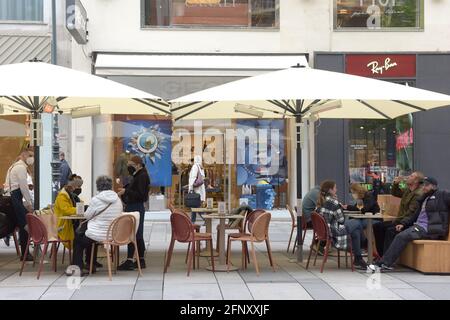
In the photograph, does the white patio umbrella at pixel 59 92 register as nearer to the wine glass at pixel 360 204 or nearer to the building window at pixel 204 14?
the wine glass at pixel 360 204

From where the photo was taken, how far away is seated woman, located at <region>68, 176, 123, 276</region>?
27.9ft

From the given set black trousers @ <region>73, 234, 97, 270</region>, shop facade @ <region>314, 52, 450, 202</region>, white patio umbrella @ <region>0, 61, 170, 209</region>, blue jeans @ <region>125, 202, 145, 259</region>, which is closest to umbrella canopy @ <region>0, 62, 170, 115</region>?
white patio umbrella @ <region>0, 61, 170, 209</region>

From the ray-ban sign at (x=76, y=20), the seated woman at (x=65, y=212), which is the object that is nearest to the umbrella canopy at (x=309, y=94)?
the seated woman at (x=65, y=212)

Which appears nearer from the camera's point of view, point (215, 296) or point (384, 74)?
point (215, 296)

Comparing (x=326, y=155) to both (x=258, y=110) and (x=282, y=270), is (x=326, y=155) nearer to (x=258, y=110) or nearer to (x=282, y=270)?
(x=258, y=110)

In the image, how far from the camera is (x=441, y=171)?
664 inches

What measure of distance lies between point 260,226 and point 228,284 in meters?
1.16

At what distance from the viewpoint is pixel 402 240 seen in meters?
8.95

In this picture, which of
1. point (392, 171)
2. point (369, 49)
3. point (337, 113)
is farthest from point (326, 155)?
point (337, 113)

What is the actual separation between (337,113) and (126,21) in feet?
23.9

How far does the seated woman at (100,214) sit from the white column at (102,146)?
813cm

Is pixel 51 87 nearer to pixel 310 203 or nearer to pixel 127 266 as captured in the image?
pixel 127 266

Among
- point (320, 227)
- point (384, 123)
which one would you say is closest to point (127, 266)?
point (320, 227)

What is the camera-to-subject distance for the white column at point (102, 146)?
54.7ft
